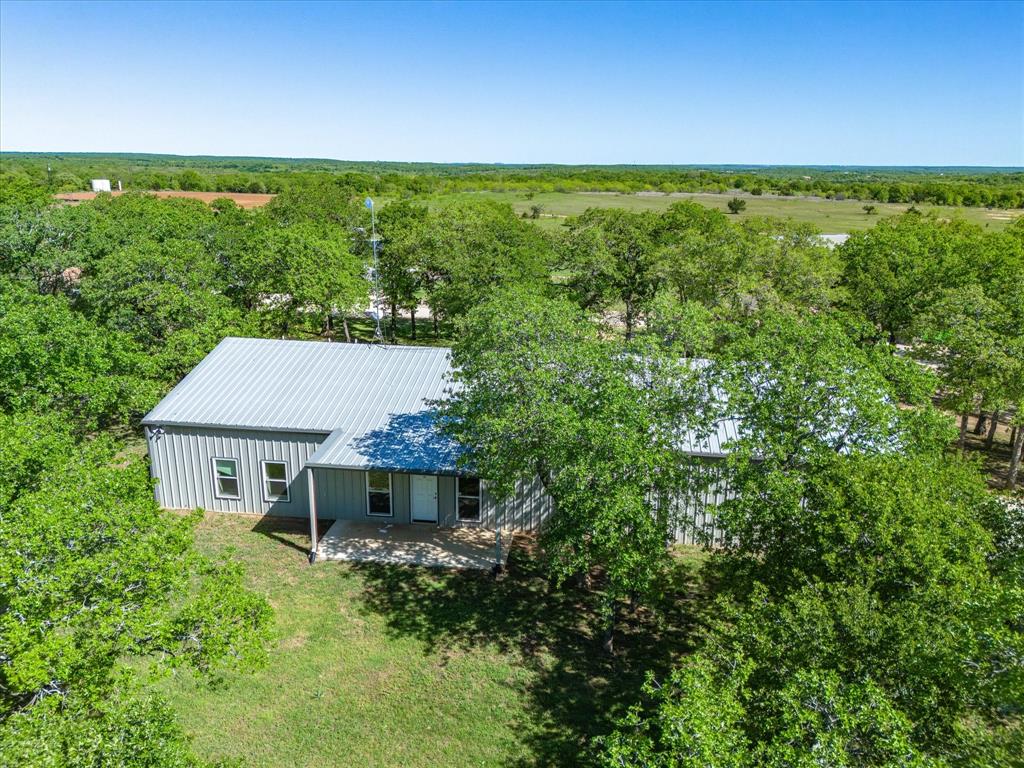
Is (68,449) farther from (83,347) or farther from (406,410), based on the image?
(406,410)

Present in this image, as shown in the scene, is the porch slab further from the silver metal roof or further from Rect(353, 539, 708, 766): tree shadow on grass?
the silver metal roof

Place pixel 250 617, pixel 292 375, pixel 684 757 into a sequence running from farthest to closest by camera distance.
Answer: pixel 292 375 → pixel 250 617 → pixel 684 757

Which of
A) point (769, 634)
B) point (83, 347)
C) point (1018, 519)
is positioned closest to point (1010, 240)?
point (1018, 519)

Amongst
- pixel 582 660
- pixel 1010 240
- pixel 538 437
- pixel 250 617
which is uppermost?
pixel 1010 240

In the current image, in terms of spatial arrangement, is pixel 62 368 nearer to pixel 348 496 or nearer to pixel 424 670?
pixel 348 496

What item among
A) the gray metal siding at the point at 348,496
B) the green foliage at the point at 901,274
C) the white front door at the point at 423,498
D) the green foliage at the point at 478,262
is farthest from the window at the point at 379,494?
the green foliage at the point at 901,274
